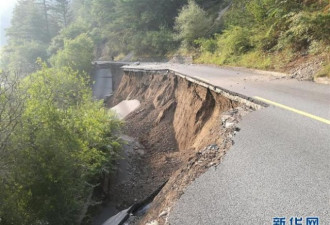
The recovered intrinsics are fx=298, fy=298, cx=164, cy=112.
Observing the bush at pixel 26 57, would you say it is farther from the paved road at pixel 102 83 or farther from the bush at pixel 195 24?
the bush at pixel 195 24

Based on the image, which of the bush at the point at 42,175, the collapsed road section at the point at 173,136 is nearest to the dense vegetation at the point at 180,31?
the bush at the point at 42,175

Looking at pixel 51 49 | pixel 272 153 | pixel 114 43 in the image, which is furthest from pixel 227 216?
pixel 51 49

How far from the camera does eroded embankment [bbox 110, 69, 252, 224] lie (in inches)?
244

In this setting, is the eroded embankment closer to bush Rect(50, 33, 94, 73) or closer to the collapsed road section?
the collapsed road section

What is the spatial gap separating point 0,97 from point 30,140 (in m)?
1.45

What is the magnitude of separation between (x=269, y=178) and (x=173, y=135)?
37.5 ft

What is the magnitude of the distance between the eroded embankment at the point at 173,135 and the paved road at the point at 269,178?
16.7 inches

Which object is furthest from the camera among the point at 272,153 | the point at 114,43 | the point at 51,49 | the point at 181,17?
the point at 51,49

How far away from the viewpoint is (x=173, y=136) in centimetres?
1602

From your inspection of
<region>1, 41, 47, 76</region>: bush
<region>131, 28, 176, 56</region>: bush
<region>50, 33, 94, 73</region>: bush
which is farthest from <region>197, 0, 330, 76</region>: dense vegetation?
<region>1, 41, 47, 76</region>: bush

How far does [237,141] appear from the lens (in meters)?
6.60

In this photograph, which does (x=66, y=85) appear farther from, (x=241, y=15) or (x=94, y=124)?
(x=241, y=15)

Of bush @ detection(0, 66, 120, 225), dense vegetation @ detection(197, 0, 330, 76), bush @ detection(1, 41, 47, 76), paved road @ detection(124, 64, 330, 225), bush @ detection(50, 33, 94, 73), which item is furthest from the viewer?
bush @ detection(1, 41, 47, 76)

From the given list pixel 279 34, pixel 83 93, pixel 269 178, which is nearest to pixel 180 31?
pixel 83 93
